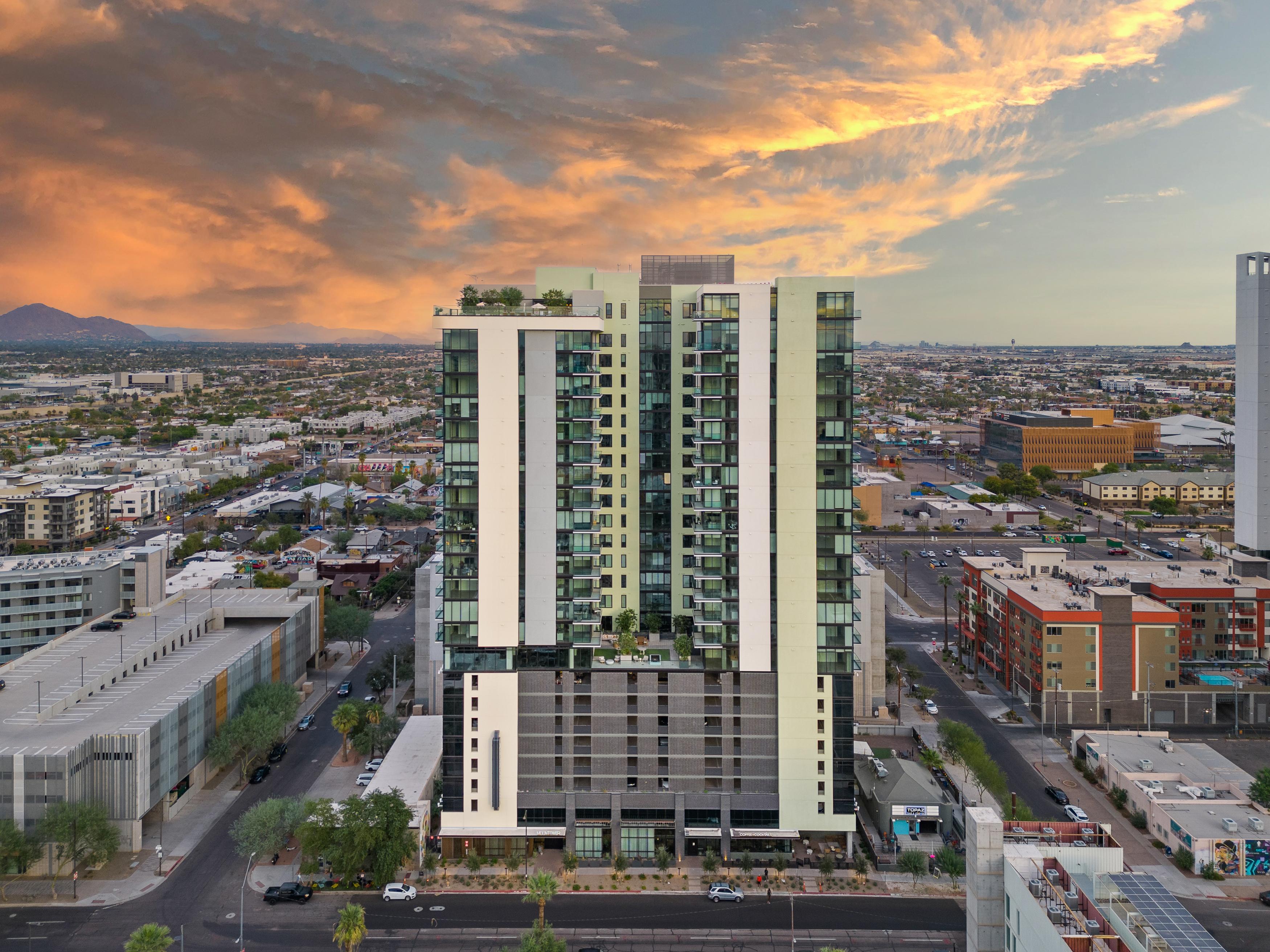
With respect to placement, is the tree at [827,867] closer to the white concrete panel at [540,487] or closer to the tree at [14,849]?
the white concrete panel at [540,487]

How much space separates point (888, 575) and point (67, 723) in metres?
103

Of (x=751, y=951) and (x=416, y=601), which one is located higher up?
(x=416, y=601)

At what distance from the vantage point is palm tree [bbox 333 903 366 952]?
4109 cm

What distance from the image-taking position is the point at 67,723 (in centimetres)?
5691

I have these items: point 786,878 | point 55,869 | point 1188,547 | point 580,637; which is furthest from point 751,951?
point 1188,547

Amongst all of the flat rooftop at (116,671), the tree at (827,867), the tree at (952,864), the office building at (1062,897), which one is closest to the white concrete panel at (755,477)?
the tree at (827,867)

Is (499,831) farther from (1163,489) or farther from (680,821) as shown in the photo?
(1163,489)

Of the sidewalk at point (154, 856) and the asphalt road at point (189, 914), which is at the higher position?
the sidewalk at point (154, 856)

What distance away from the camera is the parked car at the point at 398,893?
49.5 metres

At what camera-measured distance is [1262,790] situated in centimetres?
5772

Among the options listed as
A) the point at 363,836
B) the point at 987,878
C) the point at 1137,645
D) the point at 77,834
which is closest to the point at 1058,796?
the point at 1137,645

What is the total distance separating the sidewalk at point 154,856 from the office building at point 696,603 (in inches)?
647

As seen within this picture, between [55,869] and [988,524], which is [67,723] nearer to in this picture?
[55,869]

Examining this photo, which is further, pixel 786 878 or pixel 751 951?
pixel 786 878
